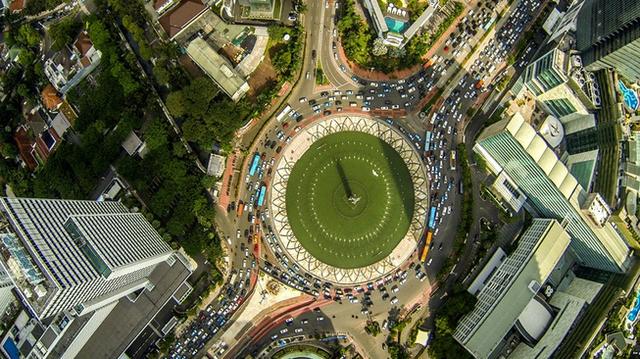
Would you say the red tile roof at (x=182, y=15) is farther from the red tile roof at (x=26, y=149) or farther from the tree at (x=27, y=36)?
the red tile roof at (x=26, y=149)

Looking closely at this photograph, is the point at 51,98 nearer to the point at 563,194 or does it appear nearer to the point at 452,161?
the point at 452,161

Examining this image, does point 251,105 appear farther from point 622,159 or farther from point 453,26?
point 622,159

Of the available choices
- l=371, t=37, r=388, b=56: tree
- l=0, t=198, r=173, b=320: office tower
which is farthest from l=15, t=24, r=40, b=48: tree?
l=371, t=37, r=388, b=56: tree

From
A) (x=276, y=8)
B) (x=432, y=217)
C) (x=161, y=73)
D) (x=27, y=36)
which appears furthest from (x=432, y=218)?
(x=27, y=36)

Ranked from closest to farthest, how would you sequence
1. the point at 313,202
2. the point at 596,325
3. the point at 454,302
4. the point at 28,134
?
the point at 596,325, the point at 454,302, the point at 313,202, the point at 28,134

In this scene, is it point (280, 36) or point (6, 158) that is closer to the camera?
point (280, 36)

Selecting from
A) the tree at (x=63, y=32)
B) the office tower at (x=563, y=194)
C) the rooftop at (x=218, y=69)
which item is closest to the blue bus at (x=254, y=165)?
the rooftop at (x=218, y=69)

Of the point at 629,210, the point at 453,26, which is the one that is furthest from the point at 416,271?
the point at 453,26

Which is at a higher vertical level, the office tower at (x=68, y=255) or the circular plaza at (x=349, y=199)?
the circular plaza at (x=349, y=199)
